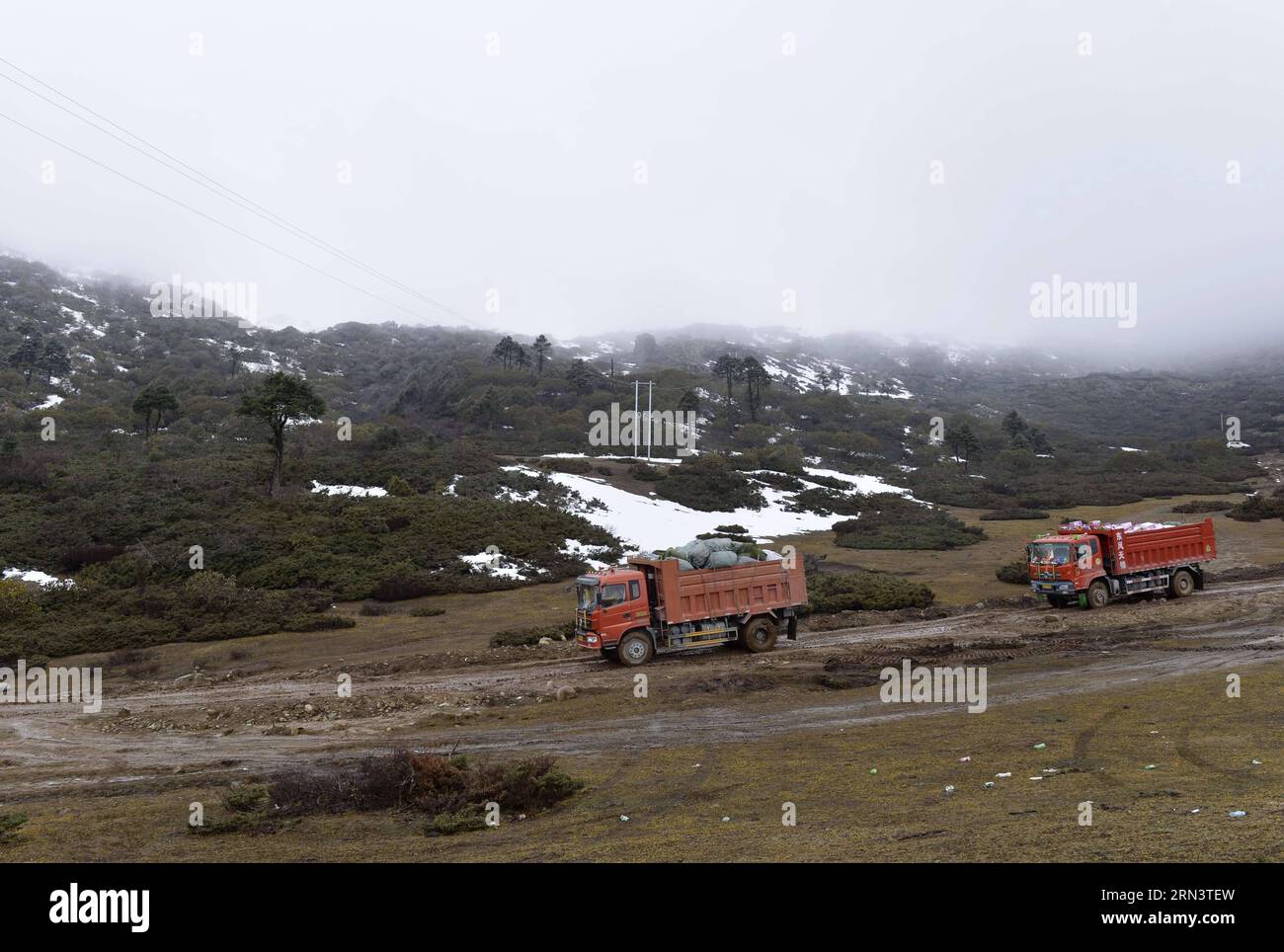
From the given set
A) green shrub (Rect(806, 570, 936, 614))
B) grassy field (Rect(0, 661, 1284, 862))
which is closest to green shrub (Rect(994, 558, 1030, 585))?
green shrub (Rect(806, 570, 936, 614))

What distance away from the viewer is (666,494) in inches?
1955

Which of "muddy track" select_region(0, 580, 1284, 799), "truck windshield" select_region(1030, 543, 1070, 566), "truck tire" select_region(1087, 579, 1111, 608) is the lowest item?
"muddy track" select_region(0, 580, 1284, 799)

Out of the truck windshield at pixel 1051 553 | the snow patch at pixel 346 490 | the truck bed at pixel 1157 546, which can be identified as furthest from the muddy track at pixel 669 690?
the snow patch at pixel 346 490

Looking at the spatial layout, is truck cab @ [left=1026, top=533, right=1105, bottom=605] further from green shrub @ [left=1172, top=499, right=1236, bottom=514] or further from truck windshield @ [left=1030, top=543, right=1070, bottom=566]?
green shrub @ [left=1172, top=499, right=1236, bottom=514]

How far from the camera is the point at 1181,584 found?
2688 cm

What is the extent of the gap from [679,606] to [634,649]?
5.52 feet

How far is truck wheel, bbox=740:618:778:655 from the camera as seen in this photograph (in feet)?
71.4

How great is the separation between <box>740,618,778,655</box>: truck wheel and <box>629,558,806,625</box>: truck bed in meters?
0.38

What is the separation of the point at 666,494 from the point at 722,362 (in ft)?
176

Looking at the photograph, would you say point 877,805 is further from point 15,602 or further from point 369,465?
point 369,465

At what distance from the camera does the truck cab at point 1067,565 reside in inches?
1006

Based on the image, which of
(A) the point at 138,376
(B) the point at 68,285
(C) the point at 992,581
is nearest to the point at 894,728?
(C) the point at 992,581

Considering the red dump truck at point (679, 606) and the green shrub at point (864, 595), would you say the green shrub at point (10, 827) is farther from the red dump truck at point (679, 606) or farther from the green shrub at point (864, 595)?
the green shrub at point (864, 595)
